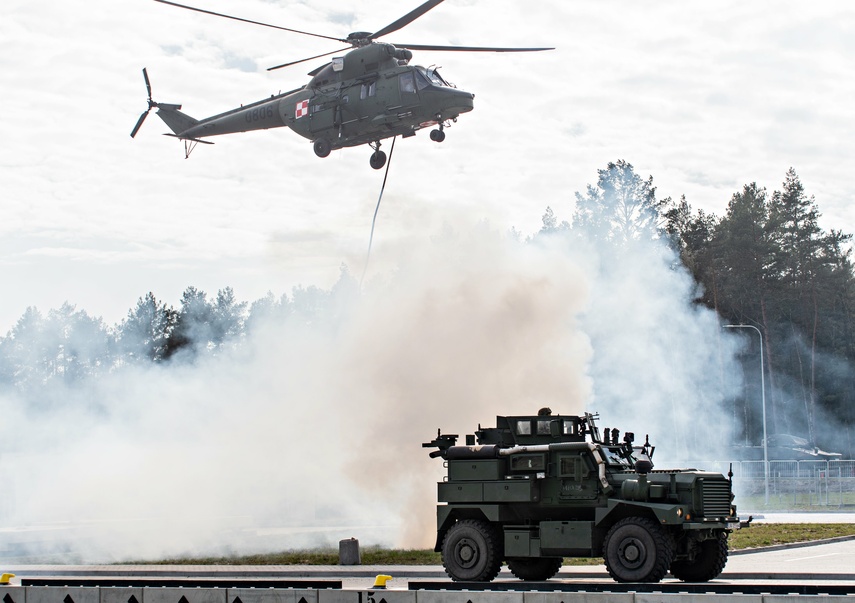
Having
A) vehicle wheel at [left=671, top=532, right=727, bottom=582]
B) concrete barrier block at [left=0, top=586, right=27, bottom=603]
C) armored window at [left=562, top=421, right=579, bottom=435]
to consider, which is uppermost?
armored window at [left=562, top=421, right=579, bottom=435]

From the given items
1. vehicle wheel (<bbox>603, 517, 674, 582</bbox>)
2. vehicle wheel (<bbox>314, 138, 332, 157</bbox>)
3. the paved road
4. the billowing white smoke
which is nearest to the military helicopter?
vehicle wheel (<bbox>314, 138, 332, 157</bbox>)

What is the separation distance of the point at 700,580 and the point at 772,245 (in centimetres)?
6912

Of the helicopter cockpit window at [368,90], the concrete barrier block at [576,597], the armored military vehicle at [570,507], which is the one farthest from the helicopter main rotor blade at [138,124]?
the concrete barrier block at [576,597]

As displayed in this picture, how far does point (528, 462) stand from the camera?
2245 centimetres

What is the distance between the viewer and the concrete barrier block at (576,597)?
623 inches

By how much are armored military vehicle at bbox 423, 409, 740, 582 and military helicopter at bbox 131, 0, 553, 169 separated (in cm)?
1693

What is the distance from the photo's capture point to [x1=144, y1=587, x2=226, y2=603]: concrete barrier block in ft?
59.8

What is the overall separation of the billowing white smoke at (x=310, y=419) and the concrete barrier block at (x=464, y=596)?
51.0 feet

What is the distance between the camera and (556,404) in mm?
34469

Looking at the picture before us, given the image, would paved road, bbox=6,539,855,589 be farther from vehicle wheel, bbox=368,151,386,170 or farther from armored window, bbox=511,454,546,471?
vehicle wheel, bbox=368,151,386,170

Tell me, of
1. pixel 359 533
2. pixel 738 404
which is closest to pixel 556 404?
pixel 359 533

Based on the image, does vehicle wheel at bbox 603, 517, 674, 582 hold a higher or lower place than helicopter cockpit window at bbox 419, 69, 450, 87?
lower

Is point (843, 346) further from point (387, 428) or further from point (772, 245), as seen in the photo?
point (387, 428)

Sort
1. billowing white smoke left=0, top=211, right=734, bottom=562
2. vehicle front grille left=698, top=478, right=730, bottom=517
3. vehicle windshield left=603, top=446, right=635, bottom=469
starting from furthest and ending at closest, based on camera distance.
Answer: billowing white smoke left=0, top=211, right=734, bottom=562, vehicle windshield left=603, top=446, right=635, bottom=469, vehicle front grille left=698, top=478, right=730, bottom=517
